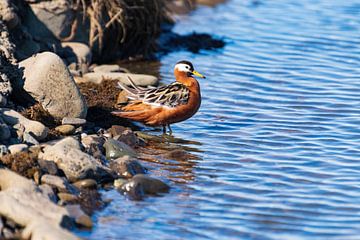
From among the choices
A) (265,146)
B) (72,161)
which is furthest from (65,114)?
(265,146)

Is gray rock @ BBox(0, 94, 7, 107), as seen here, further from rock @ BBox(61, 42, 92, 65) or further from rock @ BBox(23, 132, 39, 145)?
rock @ BBox(61, 42, 92, 65)

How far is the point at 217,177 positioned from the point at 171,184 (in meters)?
0.68

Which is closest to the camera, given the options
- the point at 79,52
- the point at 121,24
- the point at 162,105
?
the point at 162,105

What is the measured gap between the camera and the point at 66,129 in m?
11.0

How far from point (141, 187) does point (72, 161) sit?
2.74 ft

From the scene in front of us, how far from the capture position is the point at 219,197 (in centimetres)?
954

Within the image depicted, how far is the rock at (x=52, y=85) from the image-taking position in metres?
11.1

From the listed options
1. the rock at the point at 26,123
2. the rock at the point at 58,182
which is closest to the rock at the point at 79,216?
the rock at the point at 58,182

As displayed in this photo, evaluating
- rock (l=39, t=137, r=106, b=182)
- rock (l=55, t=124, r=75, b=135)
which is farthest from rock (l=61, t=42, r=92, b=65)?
rock (l=39, t=137, r=106, b=182)

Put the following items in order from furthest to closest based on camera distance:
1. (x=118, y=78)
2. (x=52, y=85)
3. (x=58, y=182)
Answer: (x=118, y=78) < (x=52, y=85) < (x=58, y=182)

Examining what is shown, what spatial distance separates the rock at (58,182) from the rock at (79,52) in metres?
5.85

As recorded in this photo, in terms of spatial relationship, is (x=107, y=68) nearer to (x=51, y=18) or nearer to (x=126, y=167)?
(x=51, y=18)

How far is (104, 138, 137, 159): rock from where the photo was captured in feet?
34.7

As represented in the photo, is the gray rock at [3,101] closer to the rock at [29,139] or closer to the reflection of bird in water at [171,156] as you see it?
the rock at [29,139]
